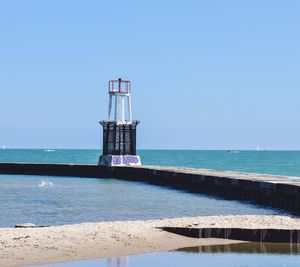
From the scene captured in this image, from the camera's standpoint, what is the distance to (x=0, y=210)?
1363 inches

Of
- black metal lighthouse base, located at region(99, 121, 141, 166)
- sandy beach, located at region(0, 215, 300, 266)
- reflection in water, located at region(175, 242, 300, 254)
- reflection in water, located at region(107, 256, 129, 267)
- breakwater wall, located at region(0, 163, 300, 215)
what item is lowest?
reflection in water, located at region(107, 256, 129, 267)

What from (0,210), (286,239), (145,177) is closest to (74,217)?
(0,210)

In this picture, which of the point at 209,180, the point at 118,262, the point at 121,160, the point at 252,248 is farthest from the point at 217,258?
the point at 121,160

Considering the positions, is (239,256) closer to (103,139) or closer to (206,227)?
(206,227)

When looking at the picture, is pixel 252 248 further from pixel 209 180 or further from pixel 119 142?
pixel 119 142

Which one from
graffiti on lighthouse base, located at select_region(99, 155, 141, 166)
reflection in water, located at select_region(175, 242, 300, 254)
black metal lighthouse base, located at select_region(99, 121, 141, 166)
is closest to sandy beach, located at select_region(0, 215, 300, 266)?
reflection in water, located at select_region(175, 242, 300, 254)

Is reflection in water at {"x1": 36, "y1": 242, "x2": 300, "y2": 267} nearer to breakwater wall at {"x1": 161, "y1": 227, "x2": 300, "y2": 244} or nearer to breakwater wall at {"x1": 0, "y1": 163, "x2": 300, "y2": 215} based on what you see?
breakwater wall at {"x1": 161, "y1": 227, "x2": 300, "y2": 244}

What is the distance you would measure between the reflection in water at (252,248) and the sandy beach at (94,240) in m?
0.49

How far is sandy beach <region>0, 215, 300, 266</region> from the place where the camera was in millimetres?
19875

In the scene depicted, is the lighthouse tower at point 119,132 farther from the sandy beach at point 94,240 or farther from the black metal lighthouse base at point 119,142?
the sandy beach at point 94,240

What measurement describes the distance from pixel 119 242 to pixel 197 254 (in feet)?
7.91

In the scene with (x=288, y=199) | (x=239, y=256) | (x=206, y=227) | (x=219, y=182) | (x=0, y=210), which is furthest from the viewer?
(x=219, y=182)

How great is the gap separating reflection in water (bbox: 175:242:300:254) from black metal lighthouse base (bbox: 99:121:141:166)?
162 ft

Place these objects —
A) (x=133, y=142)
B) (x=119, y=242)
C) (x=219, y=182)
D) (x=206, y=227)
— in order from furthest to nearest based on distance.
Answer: (x=133, y=142) < (x=219, y=182) < (x=206, y=227) < (x=119, y=242)
